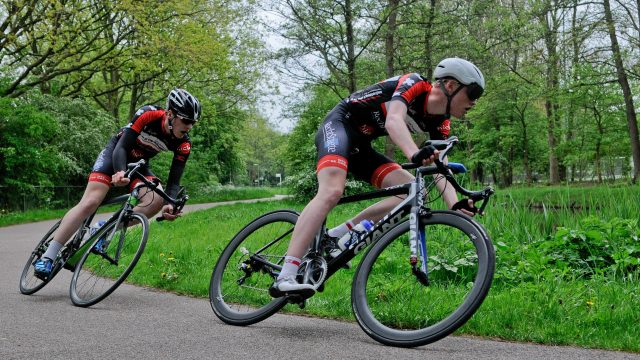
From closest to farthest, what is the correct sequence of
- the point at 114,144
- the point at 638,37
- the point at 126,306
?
the point at 126,306, the point at 114,144, the point at 638,37

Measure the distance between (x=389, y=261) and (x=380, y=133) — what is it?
1.24 m

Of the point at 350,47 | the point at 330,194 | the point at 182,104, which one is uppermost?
the point at 350,47

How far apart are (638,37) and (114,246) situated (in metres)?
21.9

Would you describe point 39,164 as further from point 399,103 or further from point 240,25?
point 399,103

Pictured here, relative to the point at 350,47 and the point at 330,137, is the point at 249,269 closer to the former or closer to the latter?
the point at 330,137

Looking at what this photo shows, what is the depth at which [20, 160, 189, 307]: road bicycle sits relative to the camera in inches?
201

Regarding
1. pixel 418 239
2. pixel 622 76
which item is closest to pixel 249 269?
pixel 418 239

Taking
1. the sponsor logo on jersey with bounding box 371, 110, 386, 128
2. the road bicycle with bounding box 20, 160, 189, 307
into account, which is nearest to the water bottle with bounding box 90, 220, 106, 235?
the road bicycle with bounding box 20, 160, 189, 307

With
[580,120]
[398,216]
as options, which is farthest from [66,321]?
[580,120]

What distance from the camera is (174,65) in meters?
24.6

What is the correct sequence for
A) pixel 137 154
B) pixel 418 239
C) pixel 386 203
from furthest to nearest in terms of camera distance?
pixel 137 154 → pixel 386 203 → pixel 418 239

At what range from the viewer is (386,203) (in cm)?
411

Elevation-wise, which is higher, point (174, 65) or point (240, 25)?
point (240, 25)

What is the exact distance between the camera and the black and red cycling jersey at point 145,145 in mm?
5457
